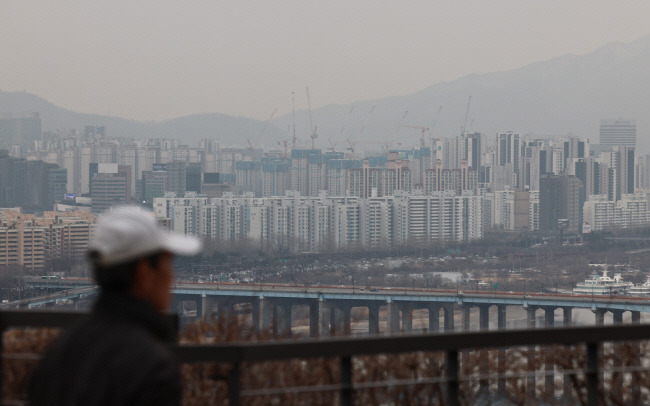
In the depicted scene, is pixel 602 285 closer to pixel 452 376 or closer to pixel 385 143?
pixel 385 143

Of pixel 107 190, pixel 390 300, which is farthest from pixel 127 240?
pixel 107 190

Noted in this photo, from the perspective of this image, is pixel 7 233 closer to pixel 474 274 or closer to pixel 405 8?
pixel 474 274

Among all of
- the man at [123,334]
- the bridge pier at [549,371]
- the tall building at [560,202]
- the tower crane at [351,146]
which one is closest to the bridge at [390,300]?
the tall building at [560,202]

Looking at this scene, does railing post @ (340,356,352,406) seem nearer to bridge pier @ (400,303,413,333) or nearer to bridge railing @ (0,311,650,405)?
bridge railing @ (0,311,650,405)

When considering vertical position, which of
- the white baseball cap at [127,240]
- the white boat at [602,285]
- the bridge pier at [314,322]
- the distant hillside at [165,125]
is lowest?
the white boat at [602,285]

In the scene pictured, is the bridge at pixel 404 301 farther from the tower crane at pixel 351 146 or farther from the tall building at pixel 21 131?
the tower crane at pixel 351 146

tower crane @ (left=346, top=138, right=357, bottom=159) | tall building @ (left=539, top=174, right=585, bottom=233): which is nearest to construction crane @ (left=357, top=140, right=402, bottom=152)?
tower crane @ (left=346, top=138, right=357, bottom=159)
